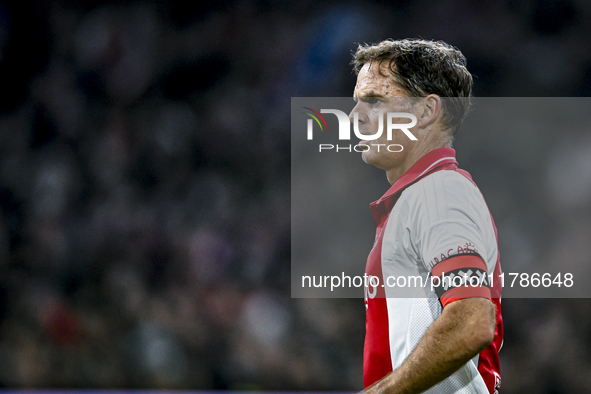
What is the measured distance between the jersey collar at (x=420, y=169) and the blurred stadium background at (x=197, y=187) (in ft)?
5.23

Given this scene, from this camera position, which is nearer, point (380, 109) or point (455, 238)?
point (455, 238)

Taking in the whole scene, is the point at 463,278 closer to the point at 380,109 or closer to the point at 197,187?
the point at 380,109

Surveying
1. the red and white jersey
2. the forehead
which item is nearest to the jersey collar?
the red and white jersey

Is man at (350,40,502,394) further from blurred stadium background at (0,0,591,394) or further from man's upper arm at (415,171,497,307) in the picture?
blurred stadium background at (0,0,591,394)

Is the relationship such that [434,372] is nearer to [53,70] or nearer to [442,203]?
[442,203]

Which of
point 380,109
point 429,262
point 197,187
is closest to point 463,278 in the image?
point 429,262

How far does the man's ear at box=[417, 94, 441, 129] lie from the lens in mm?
697

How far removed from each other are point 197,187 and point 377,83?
183 centimetres

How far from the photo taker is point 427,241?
0.55 metres

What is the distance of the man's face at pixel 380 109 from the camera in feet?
2.30

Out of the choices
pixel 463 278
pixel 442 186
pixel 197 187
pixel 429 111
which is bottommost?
pixel 463 278

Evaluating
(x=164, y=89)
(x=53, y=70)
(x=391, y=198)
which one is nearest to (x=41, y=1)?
(x=53, y=70)

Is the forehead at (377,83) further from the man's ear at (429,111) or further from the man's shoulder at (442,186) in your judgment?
the man's shoulder at (442,186)

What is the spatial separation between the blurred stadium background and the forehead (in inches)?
63.7
